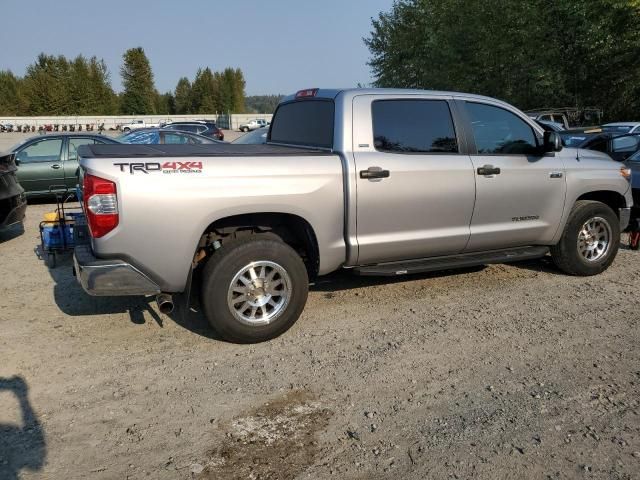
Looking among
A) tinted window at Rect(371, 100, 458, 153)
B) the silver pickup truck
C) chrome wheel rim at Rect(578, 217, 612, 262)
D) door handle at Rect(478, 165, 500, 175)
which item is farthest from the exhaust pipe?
chrome wheel rim at Rect(578, 217, 612, 262)

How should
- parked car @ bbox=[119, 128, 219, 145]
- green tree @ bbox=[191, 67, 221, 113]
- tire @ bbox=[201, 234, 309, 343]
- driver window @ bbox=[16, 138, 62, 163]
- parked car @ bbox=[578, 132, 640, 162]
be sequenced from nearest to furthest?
tire @ bbox=[201, 234, 309, 343] < parked car @ bbox=[578, 132, 640, 162] < driver window @ bbox=[16, 138, 62, 163] < parked car @ bbox=[119, 128, 219, 145] < green tree @ bbox=[191, 67, 221, 113]

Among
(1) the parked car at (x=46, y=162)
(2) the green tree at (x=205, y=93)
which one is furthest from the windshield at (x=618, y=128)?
(2) the green tree at (x=205, y=93)

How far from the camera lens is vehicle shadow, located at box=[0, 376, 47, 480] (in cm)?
284

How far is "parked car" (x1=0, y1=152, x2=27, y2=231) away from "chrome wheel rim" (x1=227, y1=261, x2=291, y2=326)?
4857mm

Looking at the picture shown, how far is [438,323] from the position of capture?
4832 mm

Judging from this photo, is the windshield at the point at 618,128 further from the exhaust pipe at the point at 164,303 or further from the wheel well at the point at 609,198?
the exhaust pipe at the point at 164,303

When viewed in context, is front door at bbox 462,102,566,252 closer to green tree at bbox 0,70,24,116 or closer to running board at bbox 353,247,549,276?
running board at bbox 353,247,549,276

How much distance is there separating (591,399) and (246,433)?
2.21 metres

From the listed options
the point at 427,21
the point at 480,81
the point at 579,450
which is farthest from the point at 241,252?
the point at 427,21

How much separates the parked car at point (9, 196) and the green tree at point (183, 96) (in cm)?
10203

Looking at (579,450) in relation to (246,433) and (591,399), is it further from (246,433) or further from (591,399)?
(246,433)

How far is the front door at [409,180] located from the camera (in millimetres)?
4641

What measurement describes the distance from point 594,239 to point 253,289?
4105 mm

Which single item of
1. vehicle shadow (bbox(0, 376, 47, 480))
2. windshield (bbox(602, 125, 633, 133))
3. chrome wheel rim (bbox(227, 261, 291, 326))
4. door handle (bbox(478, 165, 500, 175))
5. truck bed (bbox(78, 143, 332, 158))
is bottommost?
vehicle shadow (bbox(0, 376, 47, 480))
